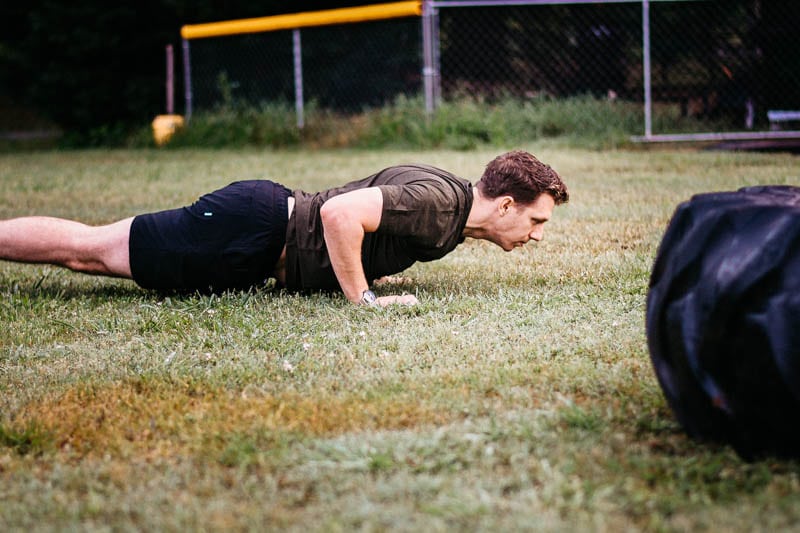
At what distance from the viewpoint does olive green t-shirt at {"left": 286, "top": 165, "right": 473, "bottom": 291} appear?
3.93 m

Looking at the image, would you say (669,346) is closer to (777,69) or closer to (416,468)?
(416,468)

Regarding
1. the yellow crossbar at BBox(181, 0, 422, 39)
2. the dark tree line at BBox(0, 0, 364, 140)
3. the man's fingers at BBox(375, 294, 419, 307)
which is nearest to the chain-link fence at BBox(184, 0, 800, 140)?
the yellow crossbar at BBox(181, 0, 422, 39)

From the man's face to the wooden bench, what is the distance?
326 inches

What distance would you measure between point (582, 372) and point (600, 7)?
1122 centimetres

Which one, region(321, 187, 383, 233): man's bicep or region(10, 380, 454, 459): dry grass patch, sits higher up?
region(321, 187, 383, 233): man's bicep

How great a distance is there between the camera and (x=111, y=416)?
9.18 feet

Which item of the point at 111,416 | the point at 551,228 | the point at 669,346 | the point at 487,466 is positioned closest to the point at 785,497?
the point at 669,346

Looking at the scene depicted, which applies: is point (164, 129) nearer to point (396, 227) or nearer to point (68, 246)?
point (68, 246)

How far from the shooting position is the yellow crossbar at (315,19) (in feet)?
40.4

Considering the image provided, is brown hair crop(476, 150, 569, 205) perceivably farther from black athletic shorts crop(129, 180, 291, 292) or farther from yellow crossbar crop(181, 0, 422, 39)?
yellow crossbar crop(181, 0, 422, 39)

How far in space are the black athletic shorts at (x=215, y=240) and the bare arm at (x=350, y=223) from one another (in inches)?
14.4

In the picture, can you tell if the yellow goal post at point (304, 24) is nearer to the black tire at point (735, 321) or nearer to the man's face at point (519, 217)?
the man's face at point (519, 217)

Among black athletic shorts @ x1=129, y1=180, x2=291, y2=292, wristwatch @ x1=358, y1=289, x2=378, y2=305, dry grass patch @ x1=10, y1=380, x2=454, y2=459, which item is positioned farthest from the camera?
black athletic shorts @ x1=129, y1=180, x2=291, y2=292

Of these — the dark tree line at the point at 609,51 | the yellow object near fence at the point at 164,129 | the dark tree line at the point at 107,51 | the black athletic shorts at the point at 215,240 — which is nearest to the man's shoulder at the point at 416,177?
the black athletic shorts at the point at 215,240
